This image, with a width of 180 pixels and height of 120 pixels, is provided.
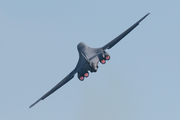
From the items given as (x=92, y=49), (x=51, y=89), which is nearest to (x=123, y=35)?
(x=92, y=49)

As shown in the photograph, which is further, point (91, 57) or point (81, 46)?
point (81, 46)

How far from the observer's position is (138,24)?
100 metres

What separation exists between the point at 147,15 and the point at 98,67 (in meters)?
18.8

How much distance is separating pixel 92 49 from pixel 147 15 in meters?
17.2

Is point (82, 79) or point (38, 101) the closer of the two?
point (82, 79)

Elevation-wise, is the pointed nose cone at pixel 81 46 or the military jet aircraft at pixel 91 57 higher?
the pointed nose cone at pixel 81 46

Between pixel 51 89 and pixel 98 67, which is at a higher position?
pixel 51 89

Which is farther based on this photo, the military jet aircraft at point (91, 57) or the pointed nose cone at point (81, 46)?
the pointed nose cone at point (81, 46)

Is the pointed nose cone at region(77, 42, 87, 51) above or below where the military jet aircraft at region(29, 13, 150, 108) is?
above

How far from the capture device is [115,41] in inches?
3969

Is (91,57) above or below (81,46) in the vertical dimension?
below

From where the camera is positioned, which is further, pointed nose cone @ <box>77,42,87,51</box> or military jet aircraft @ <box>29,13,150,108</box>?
pointed nose cone @ <box>77,42,87,51</box>

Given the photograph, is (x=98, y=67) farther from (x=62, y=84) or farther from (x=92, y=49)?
(x=62, y=84)

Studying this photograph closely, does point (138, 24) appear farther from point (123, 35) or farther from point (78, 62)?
point (78, 62)
